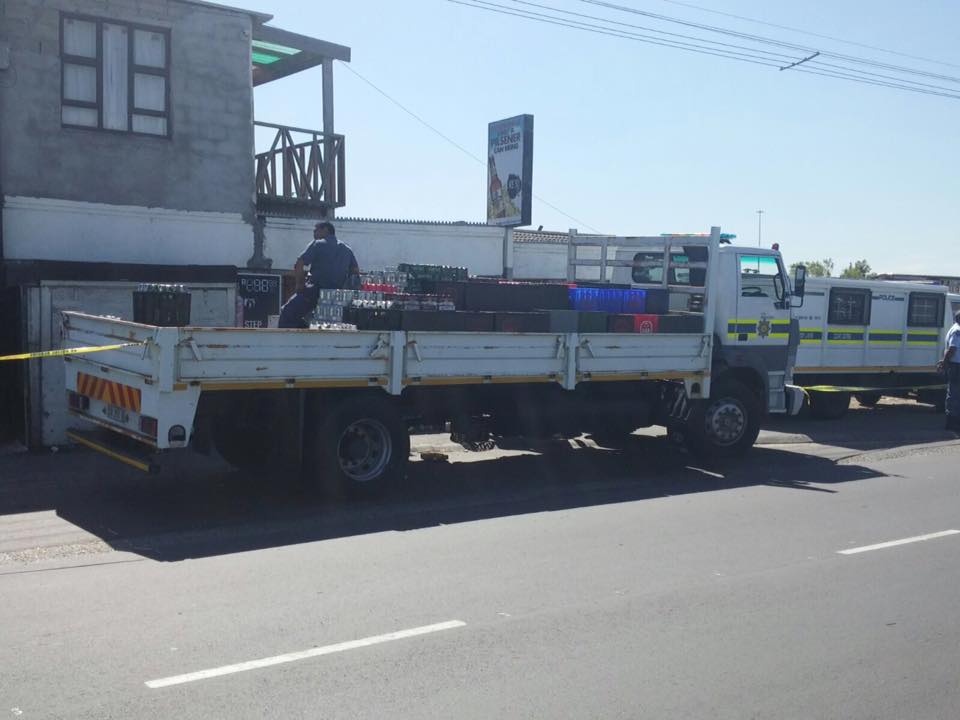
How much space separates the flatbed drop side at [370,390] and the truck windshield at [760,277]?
2.71ft

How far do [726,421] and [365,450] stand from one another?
5.05 meters

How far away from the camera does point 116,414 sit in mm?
8852

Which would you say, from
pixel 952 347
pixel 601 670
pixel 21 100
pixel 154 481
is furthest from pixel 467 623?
pixel 952 347

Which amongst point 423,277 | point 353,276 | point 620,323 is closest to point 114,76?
point 353,276

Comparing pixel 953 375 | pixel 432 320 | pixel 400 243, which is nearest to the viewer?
pixel 432 320

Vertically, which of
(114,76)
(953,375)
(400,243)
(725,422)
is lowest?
(725,422)

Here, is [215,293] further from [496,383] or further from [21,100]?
[496,383]

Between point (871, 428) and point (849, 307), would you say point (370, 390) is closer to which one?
point (871, 428)

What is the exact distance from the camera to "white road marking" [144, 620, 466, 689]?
489 centimetres

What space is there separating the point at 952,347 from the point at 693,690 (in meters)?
13.4

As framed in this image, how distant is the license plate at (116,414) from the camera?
868 cm

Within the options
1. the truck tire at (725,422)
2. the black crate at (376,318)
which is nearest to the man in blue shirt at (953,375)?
the truck tire at (725,422)

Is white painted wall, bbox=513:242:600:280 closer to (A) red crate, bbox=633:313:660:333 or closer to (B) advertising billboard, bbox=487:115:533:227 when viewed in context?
(B) advertising billboard, bbox=487:115:533:227

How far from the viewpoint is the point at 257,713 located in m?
4.51
